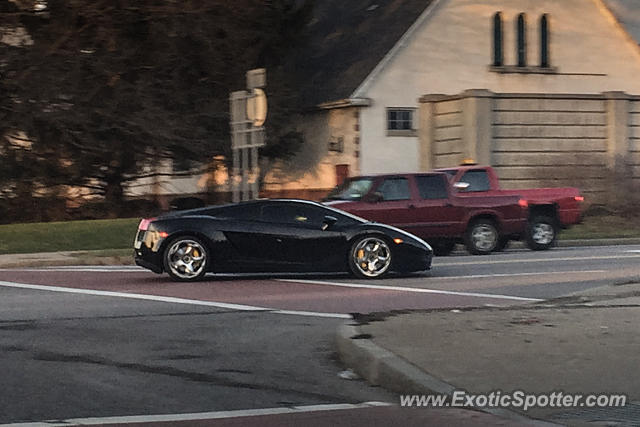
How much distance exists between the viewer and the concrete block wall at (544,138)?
103 feet

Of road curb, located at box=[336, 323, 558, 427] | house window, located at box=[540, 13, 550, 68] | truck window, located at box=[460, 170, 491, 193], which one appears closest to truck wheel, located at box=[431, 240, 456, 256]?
truck window, located at box=[460, 170, 491, 193]

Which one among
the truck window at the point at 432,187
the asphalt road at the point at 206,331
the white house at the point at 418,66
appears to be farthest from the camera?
the white house at the point at 418,66

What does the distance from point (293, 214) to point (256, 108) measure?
6183mm

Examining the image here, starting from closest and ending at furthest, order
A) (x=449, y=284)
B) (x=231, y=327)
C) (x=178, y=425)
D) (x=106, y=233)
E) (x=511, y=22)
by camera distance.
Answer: (x=178, y=425) < (x=231, y=327) < (x=449, y=284) < (x=106, y=233) < (x=511, y=22)

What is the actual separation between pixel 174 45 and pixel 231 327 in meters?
19.8

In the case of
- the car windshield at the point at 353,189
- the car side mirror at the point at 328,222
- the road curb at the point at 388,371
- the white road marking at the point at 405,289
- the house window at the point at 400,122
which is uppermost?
the house window at the point at 400,122

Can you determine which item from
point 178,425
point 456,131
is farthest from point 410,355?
point 456,131

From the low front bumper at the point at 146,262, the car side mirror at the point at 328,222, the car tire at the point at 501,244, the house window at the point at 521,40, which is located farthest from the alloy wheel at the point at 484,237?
the house window at the point at 521,40

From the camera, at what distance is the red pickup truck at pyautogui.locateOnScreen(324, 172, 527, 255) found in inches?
896

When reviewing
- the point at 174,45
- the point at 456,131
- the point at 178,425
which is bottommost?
the point at 178,425

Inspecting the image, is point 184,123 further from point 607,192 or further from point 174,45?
point 607,192

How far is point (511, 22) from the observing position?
1602 inches

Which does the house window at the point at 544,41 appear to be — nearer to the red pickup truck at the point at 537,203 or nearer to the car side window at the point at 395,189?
the red pickup truck at the point at 537,203

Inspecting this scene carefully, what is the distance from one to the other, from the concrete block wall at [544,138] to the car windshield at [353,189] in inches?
340
